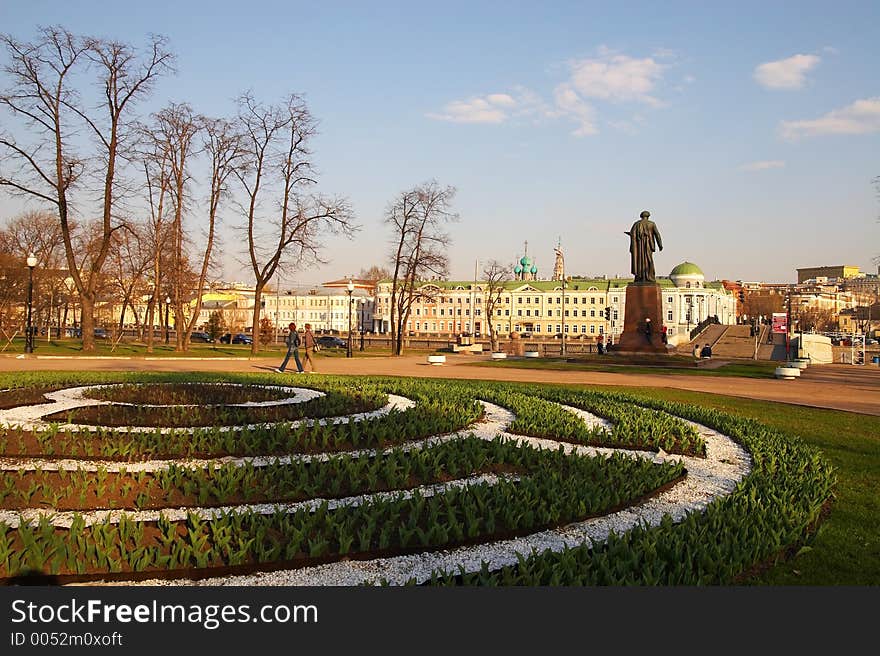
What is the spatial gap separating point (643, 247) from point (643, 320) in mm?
3399

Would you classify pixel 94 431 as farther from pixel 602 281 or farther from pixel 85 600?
pixel 602 281

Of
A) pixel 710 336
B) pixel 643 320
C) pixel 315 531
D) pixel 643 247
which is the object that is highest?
pixel 643 247

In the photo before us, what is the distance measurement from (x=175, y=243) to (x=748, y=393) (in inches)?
1150

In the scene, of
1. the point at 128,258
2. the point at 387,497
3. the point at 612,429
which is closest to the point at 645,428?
the point at 612,429

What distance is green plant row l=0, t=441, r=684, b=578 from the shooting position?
4.84m

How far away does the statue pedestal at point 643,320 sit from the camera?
104 feet

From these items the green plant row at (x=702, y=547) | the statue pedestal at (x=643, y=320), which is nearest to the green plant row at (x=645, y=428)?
the green plant row at (x=702, y=547)

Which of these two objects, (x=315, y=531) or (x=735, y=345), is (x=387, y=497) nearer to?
(x=315, y=531)

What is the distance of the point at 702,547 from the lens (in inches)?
202

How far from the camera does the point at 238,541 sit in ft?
17.1

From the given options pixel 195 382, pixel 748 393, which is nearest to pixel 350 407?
pixel 195 382

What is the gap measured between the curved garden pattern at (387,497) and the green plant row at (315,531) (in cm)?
2

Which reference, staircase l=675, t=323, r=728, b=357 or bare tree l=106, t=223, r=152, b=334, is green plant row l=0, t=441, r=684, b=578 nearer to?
bare tree l=106, t=223, r=152, b=334

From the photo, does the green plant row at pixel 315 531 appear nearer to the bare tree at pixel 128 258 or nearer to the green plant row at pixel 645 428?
the green plant row at pixel 645 428
